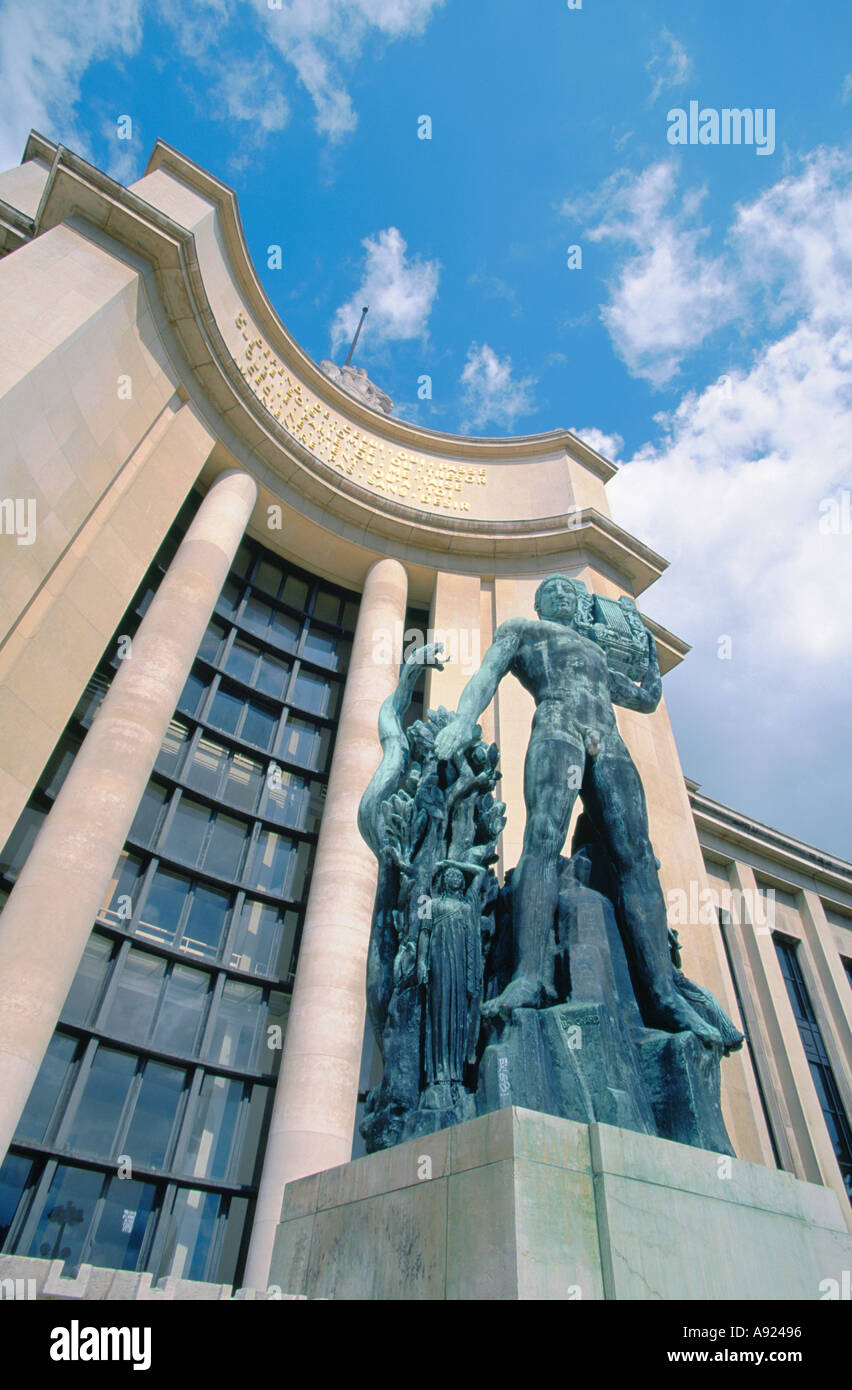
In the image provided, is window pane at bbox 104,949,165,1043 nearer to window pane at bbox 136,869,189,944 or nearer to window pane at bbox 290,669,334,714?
window pane at bbox 136,869,189,944

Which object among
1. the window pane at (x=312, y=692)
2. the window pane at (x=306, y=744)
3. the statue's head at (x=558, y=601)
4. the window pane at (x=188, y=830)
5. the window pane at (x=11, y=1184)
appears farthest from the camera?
the window pane at (x=312, y=692)

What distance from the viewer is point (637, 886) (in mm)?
5332

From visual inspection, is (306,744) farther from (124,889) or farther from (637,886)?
(637,886)

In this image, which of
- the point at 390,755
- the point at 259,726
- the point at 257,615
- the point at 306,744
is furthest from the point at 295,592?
the point at 390,755

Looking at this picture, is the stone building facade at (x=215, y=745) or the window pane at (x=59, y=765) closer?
the stone building facade at (x=215, y=745)

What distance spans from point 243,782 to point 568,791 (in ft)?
52.0

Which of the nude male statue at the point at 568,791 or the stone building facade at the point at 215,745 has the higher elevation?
the stone building facade at the point at 215,745

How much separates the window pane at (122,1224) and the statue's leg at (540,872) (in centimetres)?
1243

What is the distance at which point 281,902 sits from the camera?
18.5 meters

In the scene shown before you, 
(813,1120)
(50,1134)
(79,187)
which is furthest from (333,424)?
(813,1120)

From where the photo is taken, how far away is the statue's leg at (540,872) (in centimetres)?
464

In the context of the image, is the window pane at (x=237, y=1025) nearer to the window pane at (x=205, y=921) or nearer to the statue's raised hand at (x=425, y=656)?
the window pane at (x=205, y=921)

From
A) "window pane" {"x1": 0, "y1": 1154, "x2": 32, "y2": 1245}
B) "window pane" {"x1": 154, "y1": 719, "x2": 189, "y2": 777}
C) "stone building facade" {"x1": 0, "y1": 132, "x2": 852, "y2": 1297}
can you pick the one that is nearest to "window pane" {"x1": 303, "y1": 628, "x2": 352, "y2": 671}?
"stone building facade" {"x1": 0, "y1": 132, "x2": 852, "y2": 1297}

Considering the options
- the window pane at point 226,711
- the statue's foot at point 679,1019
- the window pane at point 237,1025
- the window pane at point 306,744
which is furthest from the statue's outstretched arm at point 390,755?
the window pane at point 306,744
